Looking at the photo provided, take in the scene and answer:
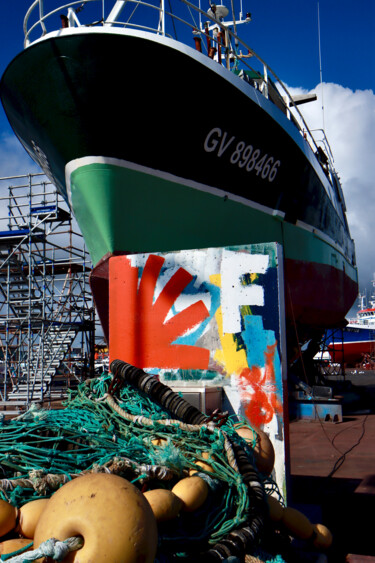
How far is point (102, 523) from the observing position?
5.85 feet

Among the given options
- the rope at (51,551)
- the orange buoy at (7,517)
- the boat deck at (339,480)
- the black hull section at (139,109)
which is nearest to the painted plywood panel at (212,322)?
the boat deck at (339,480)

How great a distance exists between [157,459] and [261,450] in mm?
A: 1133

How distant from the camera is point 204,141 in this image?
26.1ft

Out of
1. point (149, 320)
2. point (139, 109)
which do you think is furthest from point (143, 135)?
point (149, 320)

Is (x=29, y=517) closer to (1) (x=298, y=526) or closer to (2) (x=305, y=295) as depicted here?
(1) (x=298, y=526)

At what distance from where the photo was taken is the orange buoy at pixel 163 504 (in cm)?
231

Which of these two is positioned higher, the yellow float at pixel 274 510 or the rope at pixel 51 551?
the rope at pixel 51 551

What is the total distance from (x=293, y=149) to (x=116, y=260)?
621 centimetres

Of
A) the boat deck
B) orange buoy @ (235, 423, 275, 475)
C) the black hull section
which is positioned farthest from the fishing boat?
orange buoy @ (235, 423, 275, 475)

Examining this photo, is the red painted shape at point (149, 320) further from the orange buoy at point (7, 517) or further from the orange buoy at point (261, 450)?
the orange buoy at point (7, 517)

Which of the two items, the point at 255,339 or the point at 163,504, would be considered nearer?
the point at 163,504

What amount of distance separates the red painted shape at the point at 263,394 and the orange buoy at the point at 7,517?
258 cm

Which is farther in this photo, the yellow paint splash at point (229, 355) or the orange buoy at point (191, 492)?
the yellow paint splash at point (229, 355)

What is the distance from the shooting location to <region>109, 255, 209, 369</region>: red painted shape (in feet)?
15.8
